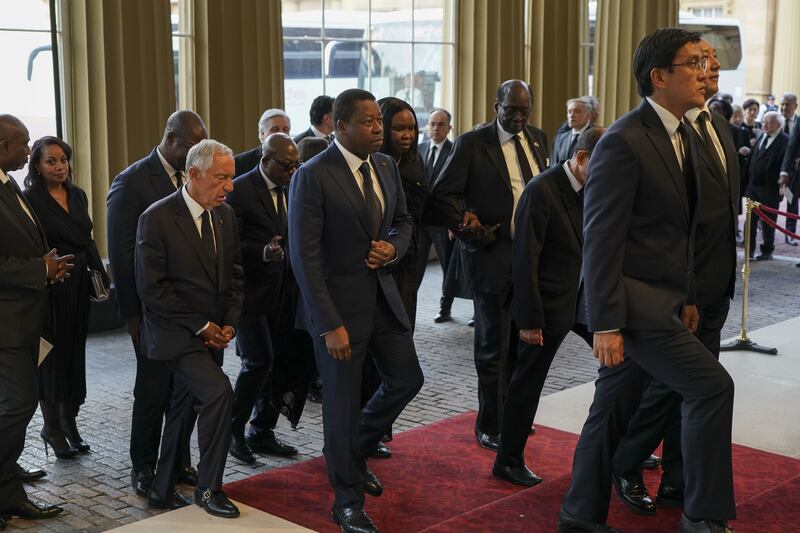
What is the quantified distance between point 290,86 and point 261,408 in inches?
276

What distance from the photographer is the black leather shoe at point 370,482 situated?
16.7 feet

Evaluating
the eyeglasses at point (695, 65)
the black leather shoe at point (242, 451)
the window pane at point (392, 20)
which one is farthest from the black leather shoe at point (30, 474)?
the window pane at point (392, 20)

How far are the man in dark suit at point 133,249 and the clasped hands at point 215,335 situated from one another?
36cm

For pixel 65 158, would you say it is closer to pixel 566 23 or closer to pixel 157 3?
pixel 157 3

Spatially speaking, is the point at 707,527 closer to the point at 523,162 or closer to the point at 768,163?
the point at 523,162

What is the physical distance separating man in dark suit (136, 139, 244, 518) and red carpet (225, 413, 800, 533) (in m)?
0.40

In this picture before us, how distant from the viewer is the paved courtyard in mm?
5059

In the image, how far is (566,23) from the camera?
14148 mm

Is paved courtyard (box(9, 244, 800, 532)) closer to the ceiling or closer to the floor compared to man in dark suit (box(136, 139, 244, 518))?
closer to the floor

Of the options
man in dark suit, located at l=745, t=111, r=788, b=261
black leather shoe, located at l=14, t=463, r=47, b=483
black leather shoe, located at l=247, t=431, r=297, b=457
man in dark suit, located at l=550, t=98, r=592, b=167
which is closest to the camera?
black leather shoe, located at l=14, t=463, r=47, b=483

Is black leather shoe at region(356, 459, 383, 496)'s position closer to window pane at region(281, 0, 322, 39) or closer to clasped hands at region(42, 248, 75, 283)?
clasped hands at region(42, 248, 75, 283)

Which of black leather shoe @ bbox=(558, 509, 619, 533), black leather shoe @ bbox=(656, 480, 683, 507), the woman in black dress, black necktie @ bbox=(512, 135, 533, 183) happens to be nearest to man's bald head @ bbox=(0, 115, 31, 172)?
the woman in black dress

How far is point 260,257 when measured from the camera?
548 centimetres

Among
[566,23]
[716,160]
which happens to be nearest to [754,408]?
[716,160]
